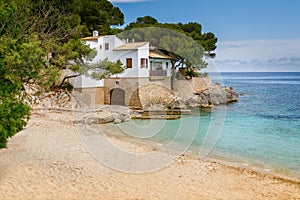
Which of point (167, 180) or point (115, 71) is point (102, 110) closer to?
point (115, 71)

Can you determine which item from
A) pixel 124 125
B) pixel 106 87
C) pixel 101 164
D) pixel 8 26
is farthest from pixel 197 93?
pixel 8 26

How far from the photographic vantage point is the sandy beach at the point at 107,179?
8.45m

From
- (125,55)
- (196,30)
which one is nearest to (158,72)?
(125,55)

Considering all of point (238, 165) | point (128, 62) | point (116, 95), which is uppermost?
point (128, 62)

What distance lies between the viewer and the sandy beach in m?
8.45

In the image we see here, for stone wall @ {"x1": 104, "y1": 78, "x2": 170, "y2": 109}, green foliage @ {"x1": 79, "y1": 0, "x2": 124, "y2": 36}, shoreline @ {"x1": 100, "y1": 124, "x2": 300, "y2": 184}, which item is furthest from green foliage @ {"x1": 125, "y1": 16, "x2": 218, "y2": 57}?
shoreline @ {"x1": 100, "y1": 124, "x2": 300, "y2": 184}

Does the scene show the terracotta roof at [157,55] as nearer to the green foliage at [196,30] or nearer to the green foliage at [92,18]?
the green foliage at [92,18]

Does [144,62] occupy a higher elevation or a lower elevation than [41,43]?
lower

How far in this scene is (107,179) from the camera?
9547 millimetres

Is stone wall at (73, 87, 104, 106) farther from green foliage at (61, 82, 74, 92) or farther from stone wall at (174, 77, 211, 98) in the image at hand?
stone wall at (174, 77, 211, 98)

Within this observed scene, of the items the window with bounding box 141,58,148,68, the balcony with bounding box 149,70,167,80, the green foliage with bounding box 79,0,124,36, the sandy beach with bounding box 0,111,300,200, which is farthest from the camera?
the green foliage with bounding box 79,0,124,36

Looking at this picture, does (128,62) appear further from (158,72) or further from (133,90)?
(158,72)

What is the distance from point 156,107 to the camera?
27797 millimetres

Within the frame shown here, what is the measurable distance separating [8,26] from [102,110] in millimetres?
15117
